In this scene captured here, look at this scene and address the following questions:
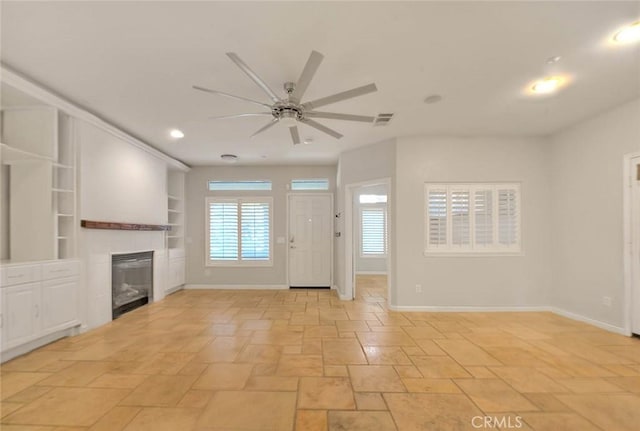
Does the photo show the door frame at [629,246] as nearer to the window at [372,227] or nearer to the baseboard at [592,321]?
the baseboard at [592,321]

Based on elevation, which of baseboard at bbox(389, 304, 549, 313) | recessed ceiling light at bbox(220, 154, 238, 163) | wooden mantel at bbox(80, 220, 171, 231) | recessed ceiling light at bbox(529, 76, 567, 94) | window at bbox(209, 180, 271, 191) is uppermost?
recessed ceiling light at bbox(529, 76, 567, 94)

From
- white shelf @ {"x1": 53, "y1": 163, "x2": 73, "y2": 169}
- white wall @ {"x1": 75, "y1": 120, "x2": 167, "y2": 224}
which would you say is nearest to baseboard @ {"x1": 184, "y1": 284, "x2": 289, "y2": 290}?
white wall @ {"x1": 75, "y1": 120, "x2": 167, "y2": 224}

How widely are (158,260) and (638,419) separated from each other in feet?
20.0

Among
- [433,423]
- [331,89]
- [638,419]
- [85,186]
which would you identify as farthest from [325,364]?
[85,186]

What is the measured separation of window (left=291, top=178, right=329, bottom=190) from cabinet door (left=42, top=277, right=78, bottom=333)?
407 cm

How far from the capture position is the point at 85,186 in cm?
344

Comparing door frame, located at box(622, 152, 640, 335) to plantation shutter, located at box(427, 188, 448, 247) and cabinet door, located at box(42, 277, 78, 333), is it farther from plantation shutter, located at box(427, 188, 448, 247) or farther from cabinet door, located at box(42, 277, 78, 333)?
cabinet door, located at box(42, 277, 78, 333)

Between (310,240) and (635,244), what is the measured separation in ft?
16.3

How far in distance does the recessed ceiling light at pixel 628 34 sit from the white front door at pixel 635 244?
1.82m

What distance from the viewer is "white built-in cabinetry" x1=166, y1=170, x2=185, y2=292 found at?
5.79 metres

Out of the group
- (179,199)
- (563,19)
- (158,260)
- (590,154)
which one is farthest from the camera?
(179,199)

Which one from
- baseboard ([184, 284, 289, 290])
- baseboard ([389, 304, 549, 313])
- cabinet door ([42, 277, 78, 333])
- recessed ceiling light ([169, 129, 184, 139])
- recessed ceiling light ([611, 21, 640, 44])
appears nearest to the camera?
recessed ceiling light ([611, 21, 640, 44])

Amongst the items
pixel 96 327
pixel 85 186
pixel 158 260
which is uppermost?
pixel 85 186

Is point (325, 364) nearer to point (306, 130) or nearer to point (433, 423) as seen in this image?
point (433, 423)
